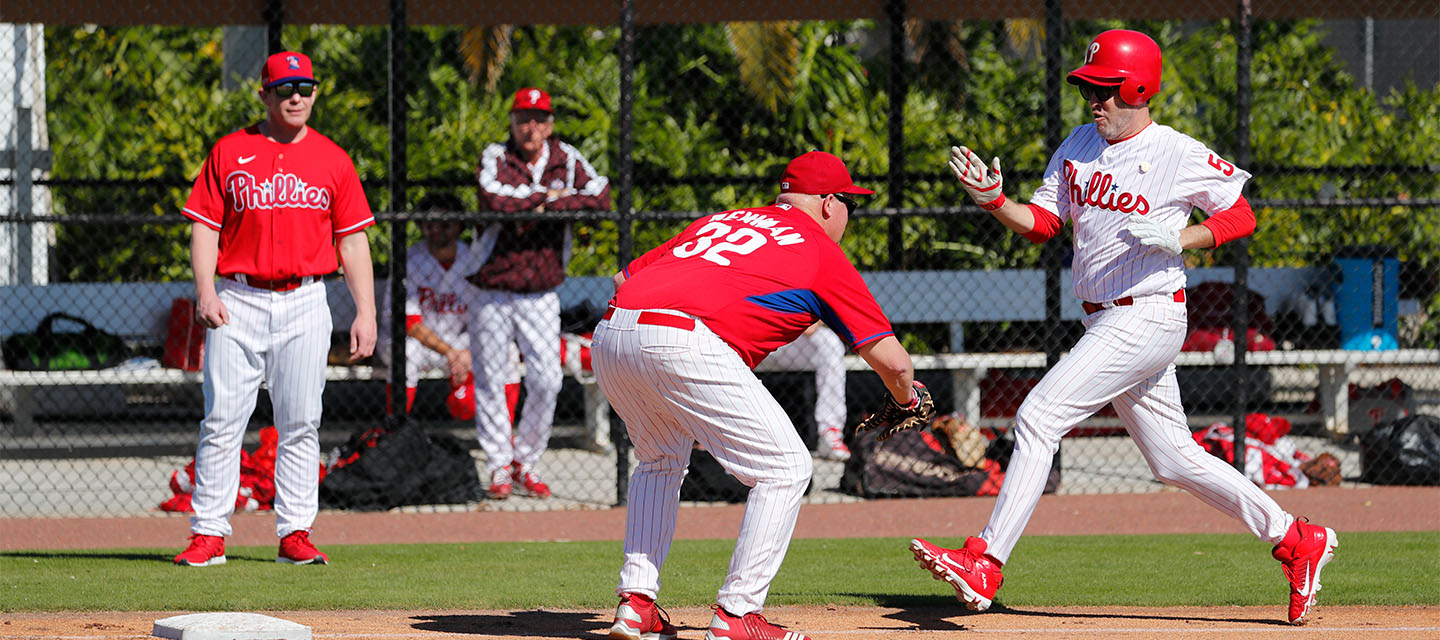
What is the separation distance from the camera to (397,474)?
793cm

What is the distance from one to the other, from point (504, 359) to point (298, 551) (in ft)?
8.44

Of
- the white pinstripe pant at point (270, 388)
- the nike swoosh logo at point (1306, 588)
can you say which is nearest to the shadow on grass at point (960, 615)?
the nike swoosh logo at point (1306, 588)

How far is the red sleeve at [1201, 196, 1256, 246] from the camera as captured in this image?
478 centimetres

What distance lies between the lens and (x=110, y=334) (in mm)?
10445

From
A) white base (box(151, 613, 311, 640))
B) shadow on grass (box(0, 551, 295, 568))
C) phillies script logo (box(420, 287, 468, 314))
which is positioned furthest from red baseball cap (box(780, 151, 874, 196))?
phillies script logo (box(420, 287, 468, 314))

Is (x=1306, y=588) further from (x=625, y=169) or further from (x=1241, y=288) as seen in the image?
(x=625, y=169)

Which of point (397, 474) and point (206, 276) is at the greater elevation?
point (206, 276)

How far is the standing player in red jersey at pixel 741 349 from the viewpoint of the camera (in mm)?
4035

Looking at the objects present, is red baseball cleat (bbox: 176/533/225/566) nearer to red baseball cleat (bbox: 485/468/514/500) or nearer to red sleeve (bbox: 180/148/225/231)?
red sleeve (bbox: 180/148/225/231)

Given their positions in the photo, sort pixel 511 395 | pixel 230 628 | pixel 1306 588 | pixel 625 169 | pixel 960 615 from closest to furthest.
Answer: pixel 230 628
pixel 1306 588
pixel 960 615
pixel 625 169
pixel 511 395

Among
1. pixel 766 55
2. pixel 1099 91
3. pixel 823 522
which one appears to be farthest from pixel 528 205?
pixel 766 55

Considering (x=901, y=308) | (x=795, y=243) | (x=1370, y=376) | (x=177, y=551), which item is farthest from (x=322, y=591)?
(x=1370, y=376)

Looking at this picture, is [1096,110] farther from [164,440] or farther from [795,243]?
[164,440]

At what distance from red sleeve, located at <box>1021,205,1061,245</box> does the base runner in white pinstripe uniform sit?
2cm
